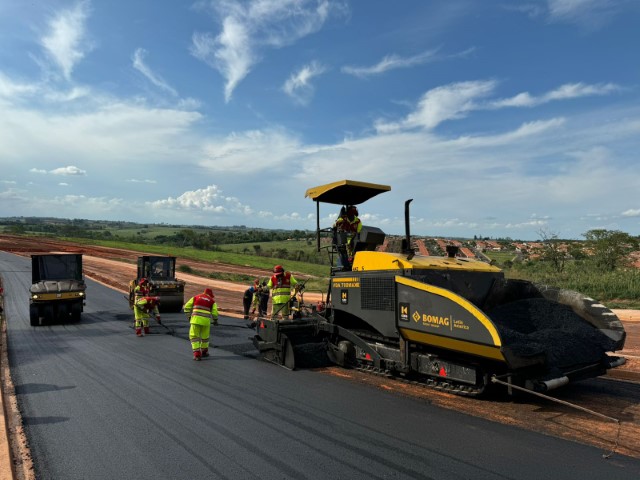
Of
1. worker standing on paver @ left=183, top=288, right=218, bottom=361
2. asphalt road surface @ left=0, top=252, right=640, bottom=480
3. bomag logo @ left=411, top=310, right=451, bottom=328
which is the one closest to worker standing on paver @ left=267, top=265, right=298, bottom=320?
asphalt road surface @ left=0, top=252, right=640, bottom=480

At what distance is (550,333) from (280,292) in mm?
4962

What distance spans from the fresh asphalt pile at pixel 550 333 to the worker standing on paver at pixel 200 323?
5511 millimetres

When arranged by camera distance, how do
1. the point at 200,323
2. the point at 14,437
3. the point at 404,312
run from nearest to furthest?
the point at 14,437 → the point at 404,312 → the point at 200,323

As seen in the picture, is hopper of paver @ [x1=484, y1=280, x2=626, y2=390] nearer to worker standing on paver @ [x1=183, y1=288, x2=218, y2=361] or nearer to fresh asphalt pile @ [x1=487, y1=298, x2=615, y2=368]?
fresh asphalt pile @ [x1=487, y1=298, x2=615, y2=368]

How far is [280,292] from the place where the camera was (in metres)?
9.12

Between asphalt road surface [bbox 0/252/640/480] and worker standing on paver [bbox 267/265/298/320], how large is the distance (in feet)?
3.75

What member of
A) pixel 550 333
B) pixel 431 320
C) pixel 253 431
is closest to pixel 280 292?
pixel 431 320

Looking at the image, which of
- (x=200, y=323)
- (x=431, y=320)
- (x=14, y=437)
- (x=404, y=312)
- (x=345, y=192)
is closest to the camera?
(x=14, y=437)

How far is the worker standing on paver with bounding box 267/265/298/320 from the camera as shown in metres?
9.02

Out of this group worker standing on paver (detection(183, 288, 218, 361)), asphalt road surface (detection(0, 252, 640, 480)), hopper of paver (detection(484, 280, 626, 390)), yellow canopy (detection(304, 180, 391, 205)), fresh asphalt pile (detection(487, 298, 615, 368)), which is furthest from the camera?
worker standing on paver (detection(183, 288, 218, 361))

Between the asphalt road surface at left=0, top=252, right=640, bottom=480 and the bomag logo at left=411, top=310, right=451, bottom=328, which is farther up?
the bomag logo at left=411, top=310, right=451, bottom=328

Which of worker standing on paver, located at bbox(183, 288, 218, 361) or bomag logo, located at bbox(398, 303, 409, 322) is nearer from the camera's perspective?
bomag logo, located at bbox(398, 303, 409, 322)

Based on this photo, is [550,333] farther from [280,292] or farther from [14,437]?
[14,437]

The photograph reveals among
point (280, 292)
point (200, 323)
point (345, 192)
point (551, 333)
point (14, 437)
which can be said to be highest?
point (345, 192)
